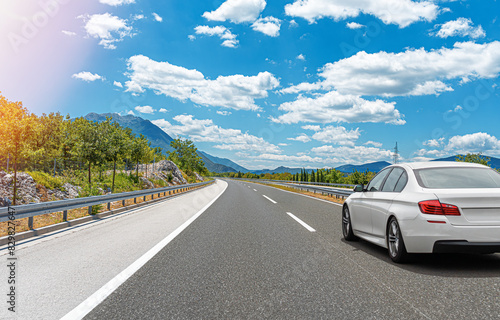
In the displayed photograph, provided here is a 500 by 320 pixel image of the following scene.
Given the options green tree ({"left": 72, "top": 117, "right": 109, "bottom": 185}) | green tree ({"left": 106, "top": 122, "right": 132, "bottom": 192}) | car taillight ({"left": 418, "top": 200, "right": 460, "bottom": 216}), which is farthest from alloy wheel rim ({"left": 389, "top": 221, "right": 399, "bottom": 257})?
green tree ({"left": 106, "top": 122, "right": 132, "bottom": 192})

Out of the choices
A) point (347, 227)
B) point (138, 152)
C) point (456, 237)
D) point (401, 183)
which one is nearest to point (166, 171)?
point (138, 152)

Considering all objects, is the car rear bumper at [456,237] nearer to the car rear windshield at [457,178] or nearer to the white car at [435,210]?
the white car at [435,210]

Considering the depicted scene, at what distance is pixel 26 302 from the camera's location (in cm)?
342

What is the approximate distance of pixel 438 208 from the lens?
178 inches

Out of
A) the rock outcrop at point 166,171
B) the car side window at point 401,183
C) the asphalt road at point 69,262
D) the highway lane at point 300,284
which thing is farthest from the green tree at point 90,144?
the rock outcrop at point 166,171

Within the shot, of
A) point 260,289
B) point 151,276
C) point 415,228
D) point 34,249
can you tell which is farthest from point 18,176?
point 415,228

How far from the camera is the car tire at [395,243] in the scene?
4.92m

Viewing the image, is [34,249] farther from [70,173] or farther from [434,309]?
[70,173]

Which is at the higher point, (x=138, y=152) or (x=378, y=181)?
(x=138, y=152)

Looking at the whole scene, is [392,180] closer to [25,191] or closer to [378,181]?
[378,181]

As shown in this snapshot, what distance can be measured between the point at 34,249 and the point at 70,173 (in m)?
19.9

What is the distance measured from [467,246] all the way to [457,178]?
1.17 m

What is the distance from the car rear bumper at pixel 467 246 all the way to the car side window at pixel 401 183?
1.11 m

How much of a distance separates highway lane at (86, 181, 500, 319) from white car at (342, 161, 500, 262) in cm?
39
